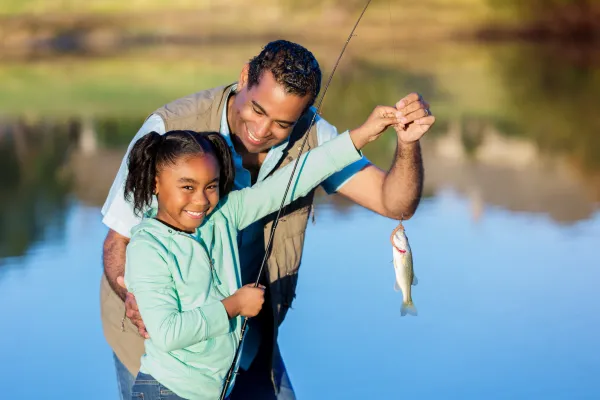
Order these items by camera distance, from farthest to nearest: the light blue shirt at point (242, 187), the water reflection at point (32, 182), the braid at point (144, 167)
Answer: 1. the water reflection at point (32, 182)
2. the light blue shirt at point (242, 187)
3. the braid at point (144, 167)

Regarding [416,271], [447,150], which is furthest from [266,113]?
[447,150]

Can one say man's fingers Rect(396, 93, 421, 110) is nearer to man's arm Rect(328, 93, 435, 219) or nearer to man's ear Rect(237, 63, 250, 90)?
man's arm Rect(328, 93, 435, 219)

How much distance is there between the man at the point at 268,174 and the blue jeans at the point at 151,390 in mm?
206

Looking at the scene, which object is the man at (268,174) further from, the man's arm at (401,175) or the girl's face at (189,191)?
the girl's face at (189,191)

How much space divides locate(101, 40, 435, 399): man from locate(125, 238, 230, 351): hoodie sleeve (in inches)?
9.9

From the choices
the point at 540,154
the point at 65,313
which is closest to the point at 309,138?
the point at 65,313

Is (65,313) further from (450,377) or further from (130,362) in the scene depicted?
(130,362)

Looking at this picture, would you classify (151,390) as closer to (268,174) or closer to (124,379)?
(124,379)

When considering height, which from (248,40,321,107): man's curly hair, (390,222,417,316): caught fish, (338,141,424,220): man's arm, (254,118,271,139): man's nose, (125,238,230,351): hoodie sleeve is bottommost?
(125,238,230,351): hoodie sleeve

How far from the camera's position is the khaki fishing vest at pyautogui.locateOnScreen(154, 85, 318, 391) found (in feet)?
11.1

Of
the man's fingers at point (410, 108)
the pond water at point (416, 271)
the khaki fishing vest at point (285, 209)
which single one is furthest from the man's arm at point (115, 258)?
the pond water at point (416, 271)

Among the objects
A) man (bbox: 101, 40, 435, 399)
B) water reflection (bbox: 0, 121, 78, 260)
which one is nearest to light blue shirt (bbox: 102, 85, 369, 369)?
man (bbox: 101, 40, 435, 399)

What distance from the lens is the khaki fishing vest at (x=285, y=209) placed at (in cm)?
338

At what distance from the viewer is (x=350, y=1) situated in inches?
953
